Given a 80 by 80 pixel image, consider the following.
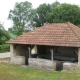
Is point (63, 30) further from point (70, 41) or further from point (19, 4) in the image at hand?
point (19, 4)

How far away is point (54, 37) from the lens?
21094 millimetres

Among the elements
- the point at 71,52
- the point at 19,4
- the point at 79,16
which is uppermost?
the point at 19,4

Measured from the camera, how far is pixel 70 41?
19391 millimetres

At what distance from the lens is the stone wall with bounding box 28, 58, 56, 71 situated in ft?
65.4

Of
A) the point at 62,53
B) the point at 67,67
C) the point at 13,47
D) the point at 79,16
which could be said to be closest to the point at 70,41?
the point at 67,67

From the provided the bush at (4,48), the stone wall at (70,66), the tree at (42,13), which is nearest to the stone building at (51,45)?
the stone wall at (70,66)

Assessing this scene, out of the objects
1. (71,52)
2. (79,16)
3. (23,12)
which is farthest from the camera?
(23,12)

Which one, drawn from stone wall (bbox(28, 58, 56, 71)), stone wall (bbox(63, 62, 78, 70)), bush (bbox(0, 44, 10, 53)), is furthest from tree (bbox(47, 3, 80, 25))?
stone wall (bbox(63, 62, 78, 70))

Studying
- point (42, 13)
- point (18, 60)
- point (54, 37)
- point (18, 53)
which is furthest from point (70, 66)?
point (42, 13)

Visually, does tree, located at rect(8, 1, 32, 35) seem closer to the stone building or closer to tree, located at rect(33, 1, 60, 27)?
tree, located at rect(33, 1, 60, 27)

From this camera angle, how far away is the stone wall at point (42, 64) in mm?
19927

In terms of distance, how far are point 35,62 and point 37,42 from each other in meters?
2.04

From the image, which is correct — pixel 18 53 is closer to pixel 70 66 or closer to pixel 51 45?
pixel 51 45

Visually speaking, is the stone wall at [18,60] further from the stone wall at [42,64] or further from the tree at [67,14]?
the tree at [67,14]
